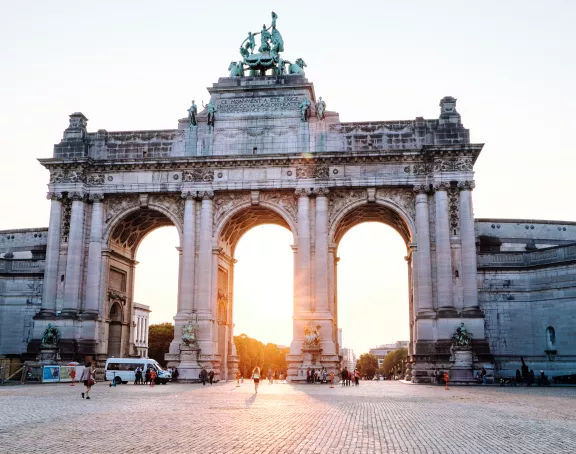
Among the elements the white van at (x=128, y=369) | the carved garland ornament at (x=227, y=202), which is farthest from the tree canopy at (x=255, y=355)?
the white van at (x=128, y=369)

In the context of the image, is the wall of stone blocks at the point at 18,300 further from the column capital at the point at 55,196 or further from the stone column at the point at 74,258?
the column capital at the point at 55,196

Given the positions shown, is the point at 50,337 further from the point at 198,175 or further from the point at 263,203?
the point at 263,203

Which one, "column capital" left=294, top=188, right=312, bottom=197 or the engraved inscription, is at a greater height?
the engraved inscription

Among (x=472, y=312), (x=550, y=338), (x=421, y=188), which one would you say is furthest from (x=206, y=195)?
(x=550, y=338)

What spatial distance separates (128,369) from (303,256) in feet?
52.0

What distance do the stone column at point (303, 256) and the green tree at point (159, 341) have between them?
73079mm

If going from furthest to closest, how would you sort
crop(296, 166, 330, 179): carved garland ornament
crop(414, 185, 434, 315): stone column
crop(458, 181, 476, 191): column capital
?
crop(296, 166, 330, 179): carved garland ornament
crop(458, 181, 476, 191): column capital
crop(414, 185, 434, 315): stone column

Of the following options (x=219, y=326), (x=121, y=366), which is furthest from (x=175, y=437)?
(x=219, y=326)

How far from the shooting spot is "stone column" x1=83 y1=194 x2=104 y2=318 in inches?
2112

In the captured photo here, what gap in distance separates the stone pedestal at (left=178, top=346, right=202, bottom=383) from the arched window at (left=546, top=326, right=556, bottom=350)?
92.4 feet

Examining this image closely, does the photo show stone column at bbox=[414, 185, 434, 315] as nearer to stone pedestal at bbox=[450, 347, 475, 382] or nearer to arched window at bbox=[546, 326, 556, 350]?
stone pedestal at bbox=[450, 347, 475, 382]

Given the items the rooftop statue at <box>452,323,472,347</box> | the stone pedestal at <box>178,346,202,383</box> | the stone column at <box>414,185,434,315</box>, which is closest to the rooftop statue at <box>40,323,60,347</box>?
the stone pedestal at <box>178,346,202,383</box>

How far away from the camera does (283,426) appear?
60.1 feet

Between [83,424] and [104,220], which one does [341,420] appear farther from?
[104,220]
